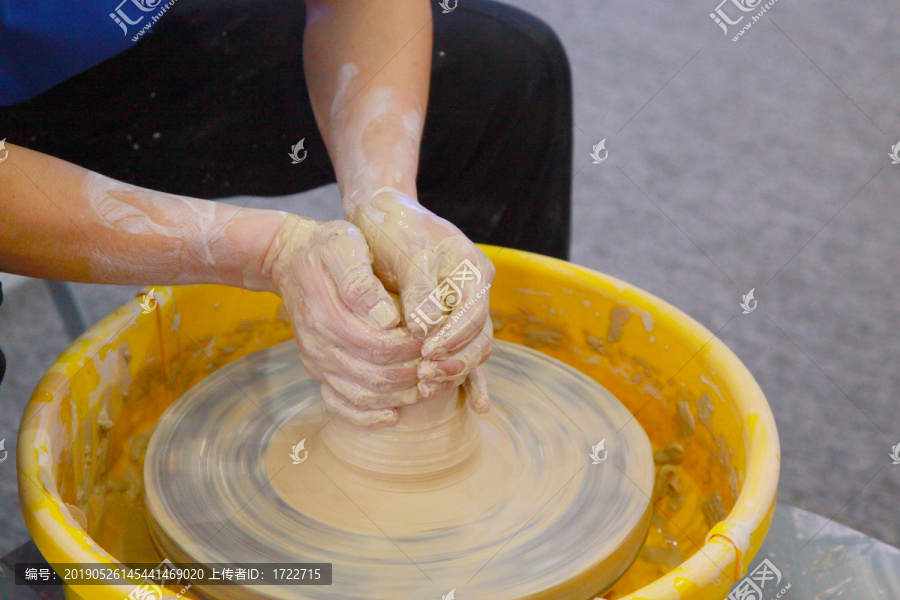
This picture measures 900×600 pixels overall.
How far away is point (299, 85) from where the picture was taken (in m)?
1.83

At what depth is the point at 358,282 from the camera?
3.77 feet

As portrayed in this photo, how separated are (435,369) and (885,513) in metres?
1.45

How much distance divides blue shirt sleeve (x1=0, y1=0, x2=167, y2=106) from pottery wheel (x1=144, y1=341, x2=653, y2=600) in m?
0.56

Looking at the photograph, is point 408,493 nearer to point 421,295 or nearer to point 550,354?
Answer: point 421,295

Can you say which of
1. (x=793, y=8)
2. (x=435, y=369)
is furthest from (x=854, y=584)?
(x=793, y=8)

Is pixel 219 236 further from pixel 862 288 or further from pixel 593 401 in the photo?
pixel 862 288

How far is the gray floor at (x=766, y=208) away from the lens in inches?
91.5
